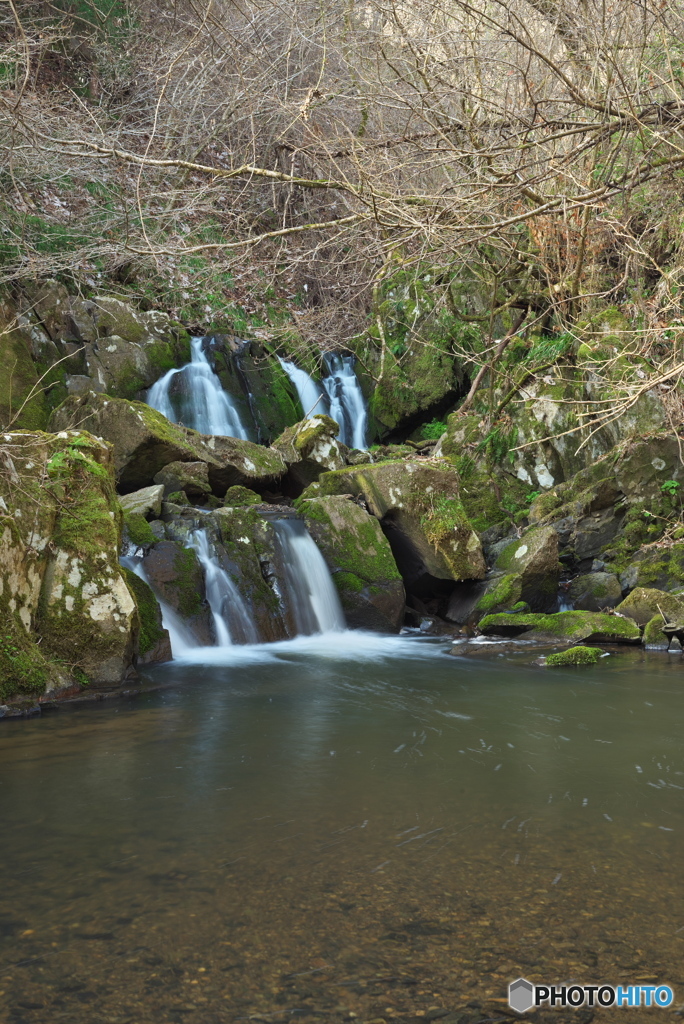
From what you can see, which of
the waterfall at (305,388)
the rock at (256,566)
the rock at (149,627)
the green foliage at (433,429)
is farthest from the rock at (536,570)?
the waterfall at (305,388)

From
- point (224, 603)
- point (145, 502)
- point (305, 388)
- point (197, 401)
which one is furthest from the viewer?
point (305, 388)

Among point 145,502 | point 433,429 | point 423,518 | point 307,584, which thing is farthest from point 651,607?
point 433,429

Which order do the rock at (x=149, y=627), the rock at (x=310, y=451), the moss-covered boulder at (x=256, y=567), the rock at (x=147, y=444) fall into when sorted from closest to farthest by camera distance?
the rock at (x=149, y=627)
the moss-covered boulder at (x=256, y=567)
the rock at (x=147, y=444)
the rock at (x=310, y=451)

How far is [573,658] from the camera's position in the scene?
767 centimetres

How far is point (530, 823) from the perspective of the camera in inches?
149

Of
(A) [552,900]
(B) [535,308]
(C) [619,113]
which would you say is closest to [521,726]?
(A) [552,900]

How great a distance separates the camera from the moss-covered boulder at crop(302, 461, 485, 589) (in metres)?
9.74

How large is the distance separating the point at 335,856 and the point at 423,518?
6.69 metres

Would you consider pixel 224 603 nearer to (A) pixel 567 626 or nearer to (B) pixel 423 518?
(B) pixel 423 518

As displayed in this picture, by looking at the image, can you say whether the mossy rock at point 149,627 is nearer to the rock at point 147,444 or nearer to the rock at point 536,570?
the rock at point 147,444

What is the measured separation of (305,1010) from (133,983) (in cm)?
55

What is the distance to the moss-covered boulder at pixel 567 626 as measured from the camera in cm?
851

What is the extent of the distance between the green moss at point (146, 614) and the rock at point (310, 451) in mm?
4859

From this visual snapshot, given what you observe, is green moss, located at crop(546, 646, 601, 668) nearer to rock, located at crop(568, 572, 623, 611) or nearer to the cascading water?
rock, located at crop(568, 572, 623, 611)
